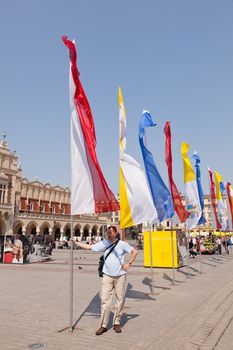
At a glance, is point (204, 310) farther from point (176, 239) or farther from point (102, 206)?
point (176, 239)

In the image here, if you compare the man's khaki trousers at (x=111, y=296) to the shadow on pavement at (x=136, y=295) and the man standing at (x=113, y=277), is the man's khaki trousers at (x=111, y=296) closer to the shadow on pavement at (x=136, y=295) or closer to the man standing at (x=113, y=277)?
the man standing at (x=113, y=277)

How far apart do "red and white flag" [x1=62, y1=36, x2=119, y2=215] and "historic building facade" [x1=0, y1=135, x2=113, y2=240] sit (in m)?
36.6

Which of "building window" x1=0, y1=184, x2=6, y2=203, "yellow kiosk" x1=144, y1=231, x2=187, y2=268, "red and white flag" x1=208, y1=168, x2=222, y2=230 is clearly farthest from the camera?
"building window" x1=0, y1=184, x2=6, y2=203

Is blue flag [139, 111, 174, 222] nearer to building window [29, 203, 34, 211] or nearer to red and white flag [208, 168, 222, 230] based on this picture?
red and white flag [208, 168, 222, 230]

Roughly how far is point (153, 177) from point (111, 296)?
16.8 feet

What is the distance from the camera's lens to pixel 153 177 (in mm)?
10297

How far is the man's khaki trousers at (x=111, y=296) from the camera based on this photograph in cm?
562

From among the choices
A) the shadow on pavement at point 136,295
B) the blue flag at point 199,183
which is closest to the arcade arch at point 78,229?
the blue flag at point 199,183

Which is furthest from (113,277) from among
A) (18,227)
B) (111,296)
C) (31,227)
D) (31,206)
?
(31,206)

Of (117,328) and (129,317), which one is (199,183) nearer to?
(129,317)

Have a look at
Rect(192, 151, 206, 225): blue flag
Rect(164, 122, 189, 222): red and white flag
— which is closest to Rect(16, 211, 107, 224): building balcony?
Rect(192, 151, 206, 225): blue flag

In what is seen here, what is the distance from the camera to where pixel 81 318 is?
671cm

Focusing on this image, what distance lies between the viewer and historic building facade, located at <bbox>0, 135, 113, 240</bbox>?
166 ft

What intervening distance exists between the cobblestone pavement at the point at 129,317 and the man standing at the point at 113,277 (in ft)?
0.88
